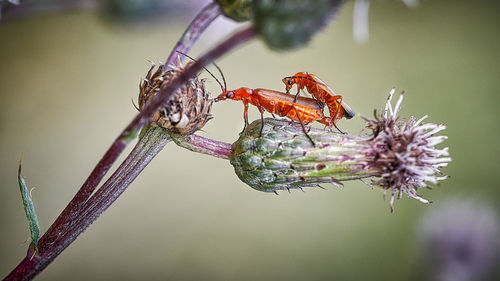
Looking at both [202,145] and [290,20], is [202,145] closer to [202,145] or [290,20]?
[202,145]

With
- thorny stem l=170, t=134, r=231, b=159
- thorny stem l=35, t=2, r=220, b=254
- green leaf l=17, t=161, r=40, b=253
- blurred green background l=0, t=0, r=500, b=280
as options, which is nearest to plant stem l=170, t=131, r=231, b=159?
thorny stem l=170, t=134, r=231, b=159

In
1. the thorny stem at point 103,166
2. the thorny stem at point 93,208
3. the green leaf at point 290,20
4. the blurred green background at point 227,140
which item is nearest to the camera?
the green leaf at point 290,20

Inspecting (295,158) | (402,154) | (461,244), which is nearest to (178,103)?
(295,158)

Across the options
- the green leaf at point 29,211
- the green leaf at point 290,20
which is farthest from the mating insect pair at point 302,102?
the green leaf at point 29,211

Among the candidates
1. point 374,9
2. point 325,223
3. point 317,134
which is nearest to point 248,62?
point 374,9

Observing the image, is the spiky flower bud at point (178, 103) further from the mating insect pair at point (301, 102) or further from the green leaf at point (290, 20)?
the green leaf at point (290, 20)

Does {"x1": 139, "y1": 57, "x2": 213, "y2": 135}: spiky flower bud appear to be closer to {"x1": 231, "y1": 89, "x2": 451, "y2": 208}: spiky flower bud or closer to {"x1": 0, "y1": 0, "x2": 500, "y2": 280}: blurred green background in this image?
{"x1": 231, "y1": 89, "x2": 451, "y2": 208}: spiky flower bud
